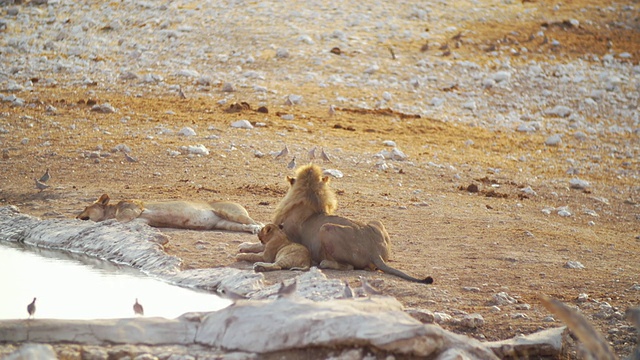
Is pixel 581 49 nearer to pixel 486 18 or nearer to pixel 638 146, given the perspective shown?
pixel 486 18

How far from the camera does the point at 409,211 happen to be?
1108 centimetres

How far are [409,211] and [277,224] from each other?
280 cm

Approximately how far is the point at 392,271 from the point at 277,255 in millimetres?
1015

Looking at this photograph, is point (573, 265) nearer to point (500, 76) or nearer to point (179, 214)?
point (179, 214)

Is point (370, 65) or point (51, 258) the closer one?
point (51, 258)

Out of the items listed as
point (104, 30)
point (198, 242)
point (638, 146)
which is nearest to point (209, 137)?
point (198, 242)

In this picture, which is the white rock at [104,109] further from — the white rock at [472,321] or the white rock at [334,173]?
the white rock at [472,321]

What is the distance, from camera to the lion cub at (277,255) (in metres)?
7.89

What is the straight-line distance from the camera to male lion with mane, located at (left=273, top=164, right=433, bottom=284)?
798 centimetres

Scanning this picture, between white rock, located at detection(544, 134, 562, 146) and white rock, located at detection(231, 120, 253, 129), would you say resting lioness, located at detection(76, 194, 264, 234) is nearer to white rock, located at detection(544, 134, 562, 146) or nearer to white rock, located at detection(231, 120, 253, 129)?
white rock, located at detection(231, 120, 253, 129)

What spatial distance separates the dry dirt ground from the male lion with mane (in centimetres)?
20

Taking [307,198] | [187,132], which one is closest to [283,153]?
[187,132]

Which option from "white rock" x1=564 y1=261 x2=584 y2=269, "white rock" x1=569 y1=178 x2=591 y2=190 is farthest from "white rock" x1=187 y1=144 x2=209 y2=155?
"white rock" x1=564 y1=261 x2=584 y2=269

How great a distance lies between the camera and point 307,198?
862cm
